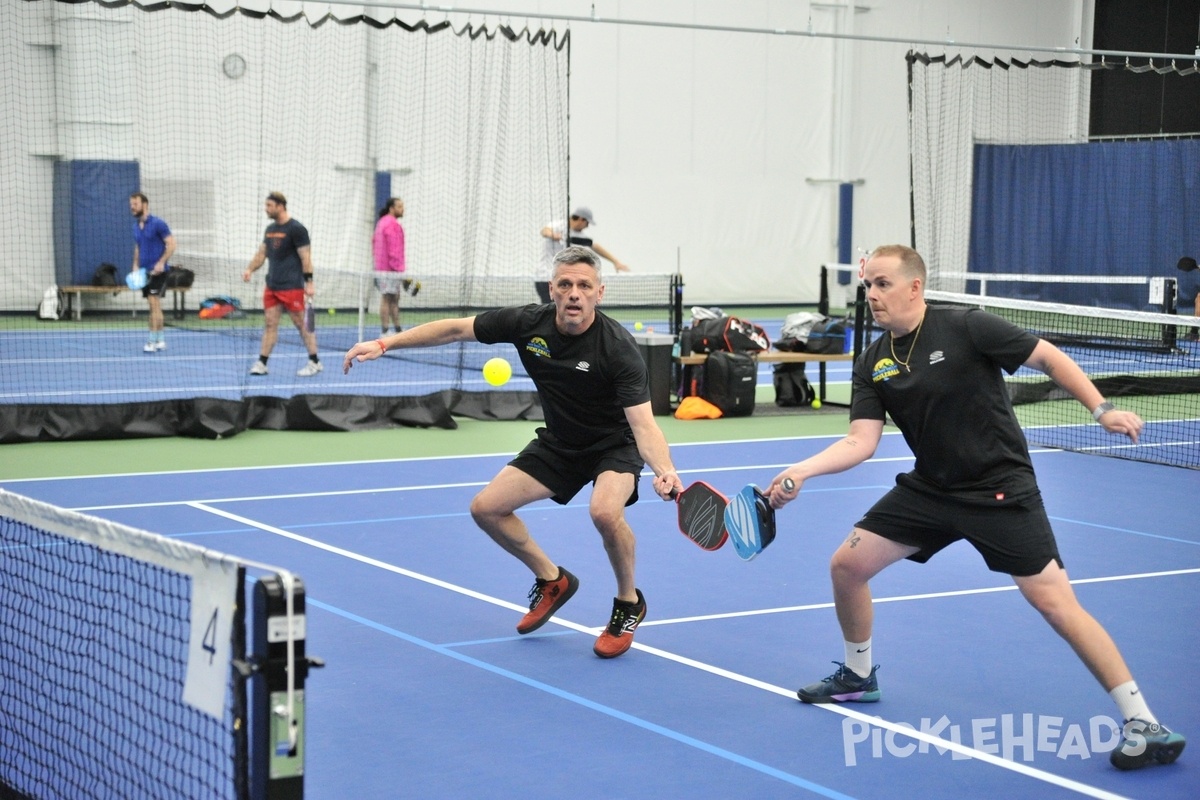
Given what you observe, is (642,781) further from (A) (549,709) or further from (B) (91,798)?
(B) (91,798)

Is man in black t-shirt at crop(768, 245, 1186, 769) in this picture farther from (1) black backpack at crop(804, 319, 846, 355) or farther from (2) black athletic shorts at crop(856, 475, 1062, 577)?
(1) black backpack at crop(804, 319, 846, 355)

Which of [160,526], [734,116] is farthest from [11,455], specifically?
[734,116]

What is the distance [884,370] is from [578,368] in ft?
4.76

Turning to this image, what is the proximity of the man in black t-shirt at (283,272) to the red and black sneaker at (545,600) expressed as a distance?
938 centimetres

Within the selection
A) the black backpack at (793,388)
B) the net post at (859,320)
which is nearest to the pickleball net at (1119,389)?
the net post at (859,320)

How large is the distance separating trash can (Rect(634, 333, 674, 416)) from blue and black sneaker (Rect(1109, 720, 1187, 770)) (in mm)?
8998

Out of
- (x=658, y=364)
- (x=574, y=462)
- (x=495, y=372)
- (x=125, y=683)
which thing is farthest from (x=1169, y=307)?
(x=125, y=683)

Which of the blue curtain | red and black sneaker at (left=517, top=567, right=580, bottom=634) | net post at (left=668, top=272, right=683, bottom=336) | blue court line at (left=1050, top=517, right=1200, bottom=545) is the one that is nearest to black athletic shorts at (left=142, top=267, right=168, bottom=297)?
net post at (left=668, top=272, right=683, bottom=336)

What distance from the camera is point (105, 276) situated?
2275cm

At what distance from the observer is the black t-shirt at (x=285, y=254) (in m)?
15.2

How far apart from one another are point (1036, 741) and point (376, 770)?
7.38ft

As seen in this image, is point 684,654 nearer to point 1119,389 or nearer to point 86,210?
point 1119,389

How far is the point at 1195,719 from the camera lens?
5.20 metres

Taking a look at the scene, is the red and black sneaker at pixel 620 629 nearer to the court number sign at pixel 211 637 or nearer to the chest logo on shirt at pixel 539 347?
the chest logo on shirt at pixel 539 347
